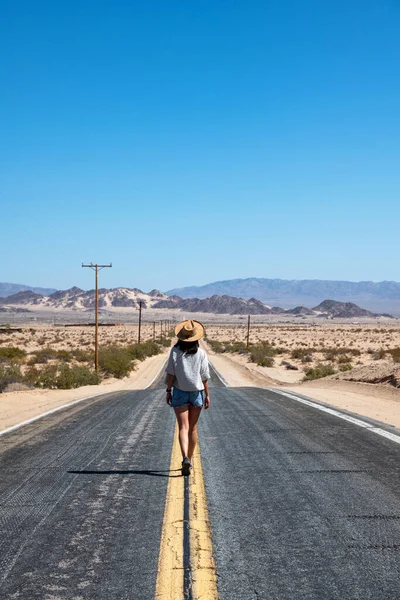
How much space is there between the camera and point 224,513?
523cm

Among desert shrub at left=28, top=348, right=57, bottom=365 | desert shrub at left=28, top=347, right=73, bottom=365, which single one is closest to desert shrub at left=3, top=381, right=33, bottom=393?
desert shrub at left=28, top=348, right=57, bottom=365

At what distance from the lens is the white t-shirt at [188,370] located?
23.2ft

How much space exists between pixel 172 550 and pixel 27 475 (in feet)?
9.70

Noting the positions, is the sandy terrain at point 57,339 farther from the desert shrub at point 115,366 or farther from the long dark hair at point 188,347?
the long dark hair at point 188,347

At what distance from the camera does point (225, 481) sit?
6387 mm

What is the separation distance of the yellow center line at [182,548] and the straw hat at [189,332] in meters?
1.66

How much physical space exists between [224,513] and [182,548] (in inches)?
35.6

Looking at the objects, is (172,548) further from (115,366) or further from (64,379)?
(115,366)

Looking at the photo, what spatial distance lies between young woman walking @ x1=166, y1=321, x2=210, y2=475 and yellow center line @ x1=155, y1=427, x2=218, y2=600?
0.82 metres

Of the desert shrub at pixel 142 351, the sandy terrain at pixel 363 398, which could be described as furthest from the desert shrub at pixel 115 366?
the sandy terrain at pixel 363 398

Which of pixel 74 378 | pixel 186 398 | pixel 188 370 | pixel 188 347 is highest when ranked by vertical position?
pixel 188 347

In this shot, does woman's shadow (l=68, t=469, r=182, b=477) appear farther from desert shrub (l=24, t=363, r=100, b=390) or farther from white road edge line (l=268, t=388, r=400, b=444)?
desert shrub (l=24, t=363, r=100, b=390)

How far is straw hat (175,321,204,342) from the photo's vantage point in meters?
7.19

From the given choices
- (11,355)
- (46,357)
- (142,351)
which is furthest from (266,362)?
(11,355)
